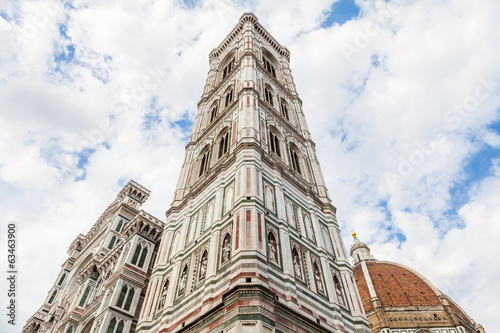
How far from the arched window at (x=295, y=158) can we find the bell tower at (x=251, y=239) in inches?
2.8

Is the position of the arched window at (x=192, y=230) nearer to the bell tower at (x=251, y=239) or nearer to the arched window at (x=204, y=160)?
the bell tower at (x=251, y=239)

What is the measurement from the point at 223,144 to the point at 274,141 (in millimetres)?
2678

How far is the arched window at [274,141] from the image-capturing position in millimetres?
17750

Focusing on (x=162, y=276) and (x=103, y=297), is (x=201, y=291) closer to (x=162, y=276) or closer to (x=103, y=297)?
(x=162, y=276)

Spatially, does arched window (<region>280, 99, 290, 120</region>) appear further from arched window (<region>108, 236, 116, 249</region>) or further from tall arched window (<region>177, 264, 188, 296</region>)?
arched window (<region>108, 236, 116, 249</region>)

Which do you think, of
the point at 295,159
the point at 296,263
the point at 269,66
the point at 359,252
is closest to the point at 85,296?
the point at 296,263

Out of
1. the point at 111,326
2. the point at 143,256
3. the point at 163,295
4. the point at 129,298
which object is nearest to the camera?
the point at 163,295

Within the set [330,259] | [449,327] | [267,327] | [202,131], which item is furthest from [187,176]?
[449,327]

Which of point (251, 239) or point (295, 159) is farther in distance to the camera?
point (295, 159)

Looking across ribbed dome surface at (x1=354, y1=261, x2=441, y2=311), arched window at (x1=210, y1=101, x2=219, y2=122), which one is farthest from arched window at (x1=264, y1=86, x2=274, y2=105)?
ribbed dome surface at (x1=354, y1=261, x2=441, y2=311)

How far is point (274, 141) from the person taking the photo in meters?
18.3

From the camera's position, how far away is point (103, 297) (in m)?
16.1

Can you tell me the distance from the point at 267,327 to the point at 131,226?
1192 cm

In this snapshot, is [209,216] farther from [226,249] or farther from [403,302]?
[403,302]
